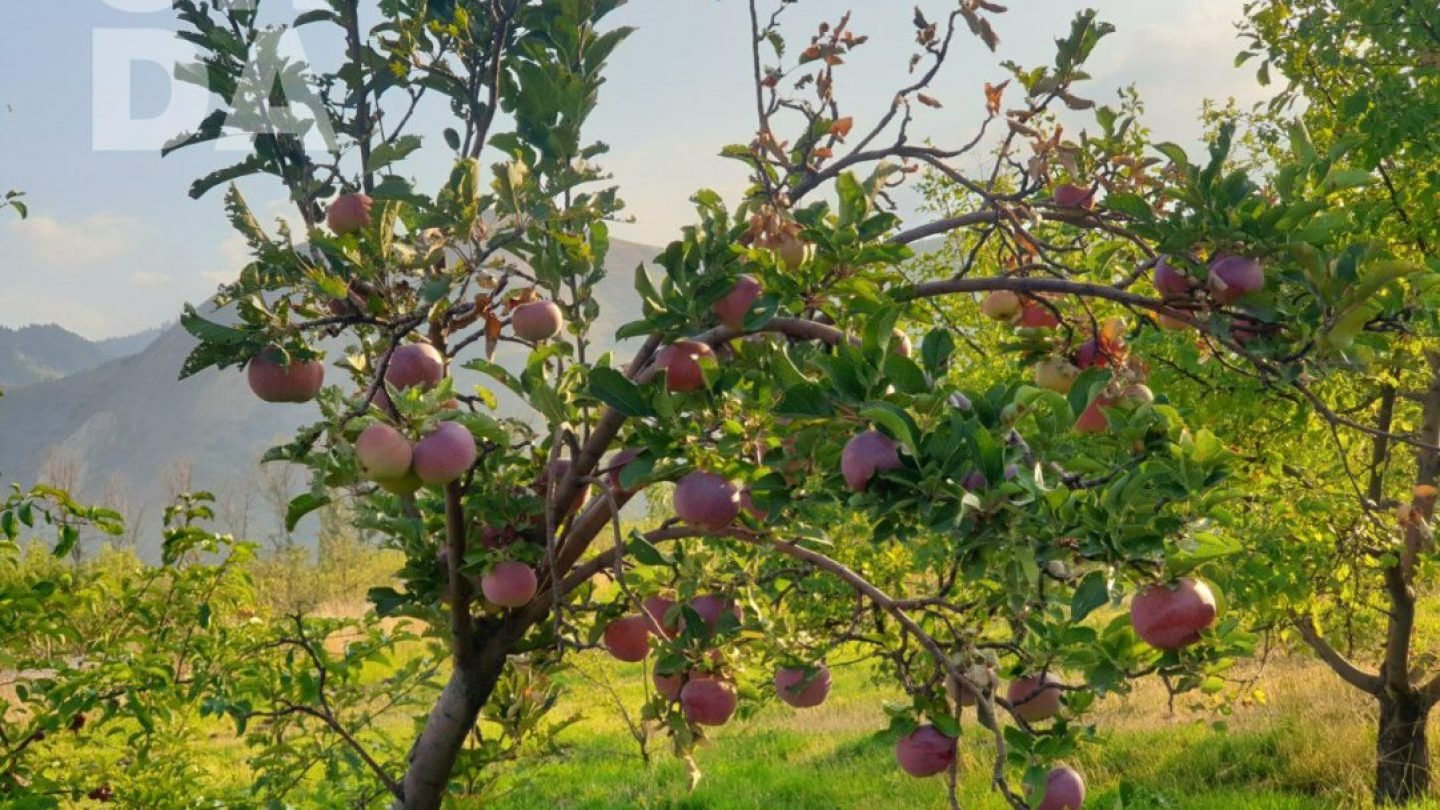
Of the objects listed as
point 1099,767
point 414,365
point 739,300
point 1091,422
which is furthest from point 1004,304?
point 1099,767

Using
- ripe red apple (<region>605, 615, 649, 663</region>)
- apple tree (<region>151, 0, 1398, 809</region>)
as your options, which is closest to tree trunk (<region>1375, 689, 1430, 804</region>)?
apple tree (<region>151, 0, 1398, 809</region>)

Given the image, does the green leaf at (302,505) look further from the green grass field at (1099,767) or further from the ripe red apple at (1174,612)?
the green grass field at (1099,767)

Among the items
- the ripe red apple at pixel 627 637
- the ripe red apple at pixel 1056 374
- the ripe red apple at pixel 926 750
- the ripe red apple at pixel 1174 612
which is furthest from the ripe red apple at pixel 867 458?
the ripe red apple at pixel 627 637

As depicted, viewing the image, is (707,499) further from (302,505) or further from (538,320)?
(302,505)

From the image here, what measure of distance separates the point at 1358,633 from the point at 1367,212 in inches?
178

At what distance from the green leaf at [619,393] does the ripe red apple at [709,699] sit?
91cm

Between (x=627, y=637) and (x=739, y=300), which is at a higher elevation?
(x=739, y=300)

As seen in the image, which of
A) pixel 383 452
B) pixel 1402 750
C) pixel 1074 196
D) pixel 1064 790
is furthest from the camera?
pixel 1402 750

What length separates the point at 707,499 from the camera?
7.20 ft

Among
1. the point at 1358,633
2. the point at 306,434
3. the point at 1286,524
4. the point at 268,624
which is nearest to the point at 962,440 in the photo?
the point at 306,434

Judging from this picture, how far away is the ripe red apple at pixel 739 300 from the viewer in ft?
7.22

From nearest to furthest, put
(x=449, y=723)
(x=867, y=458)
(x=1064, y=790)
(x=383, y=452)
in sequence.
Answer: (x=867, y=458), (x=383, y=452), (x=1064, y=790), (x=449, y=723)

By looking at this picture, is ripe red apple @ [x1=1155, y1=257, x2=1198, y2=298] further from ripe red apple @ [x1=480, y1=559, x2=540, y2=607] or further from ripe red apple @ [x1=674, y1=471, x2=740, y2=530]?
ripe red apple @ [x1=480, y1=559, x2=540, y2=607]

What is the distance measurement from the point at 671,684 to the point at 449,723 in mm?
599
